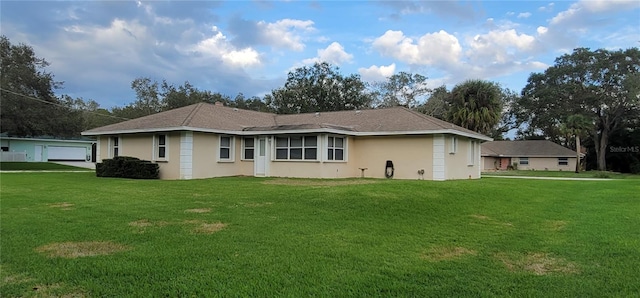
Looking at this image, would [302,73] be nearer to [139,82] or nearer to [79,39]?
[139,82]

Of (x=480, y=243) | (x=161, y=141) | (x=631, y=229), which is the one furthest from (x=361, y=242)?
(x=161, y=141)

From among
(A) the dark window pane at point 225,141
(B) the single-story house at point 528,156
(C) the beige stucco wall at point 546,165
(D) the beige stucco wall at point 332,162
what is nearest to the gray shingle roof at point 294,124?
(D) the beige stucco wall at point 332,162

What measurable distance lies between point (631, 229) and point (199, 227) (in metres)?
7.55

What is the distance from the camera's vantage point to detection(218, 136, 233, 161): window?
A: 20812mm

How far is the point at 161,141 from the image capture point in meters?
20.0

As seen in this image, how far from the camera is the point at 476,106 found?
34.2m

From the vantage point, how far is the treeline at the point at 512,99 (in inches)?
1400

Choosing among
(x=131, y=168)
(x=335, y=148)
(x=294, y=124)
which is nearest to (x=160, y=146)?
(x=131, y=168)

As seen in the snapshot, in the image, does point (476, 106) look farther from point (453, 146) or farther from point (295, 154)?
point (295, 154)

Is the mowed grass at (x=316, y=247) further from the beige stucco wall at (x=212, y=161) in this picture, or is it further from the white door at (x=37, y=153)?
the white door at (x=37, y=153)

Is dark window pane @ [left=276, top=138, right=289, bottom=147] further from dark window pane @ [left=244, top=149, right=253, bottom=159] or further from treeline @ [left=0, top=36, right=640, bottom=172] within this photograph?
treeline @ [left=0, top=36, right=640, bottom=172]

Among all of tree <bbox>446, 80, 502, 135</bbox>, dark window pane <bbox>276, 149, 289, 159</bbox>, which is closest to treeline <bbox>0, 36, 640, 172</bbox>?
tree <bbox>446, 80, 502, 135</bbox>

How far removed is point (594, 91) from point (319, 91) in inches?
1246

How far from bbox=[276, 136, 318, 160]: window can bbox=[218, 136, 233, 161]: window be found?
251 centimetres
